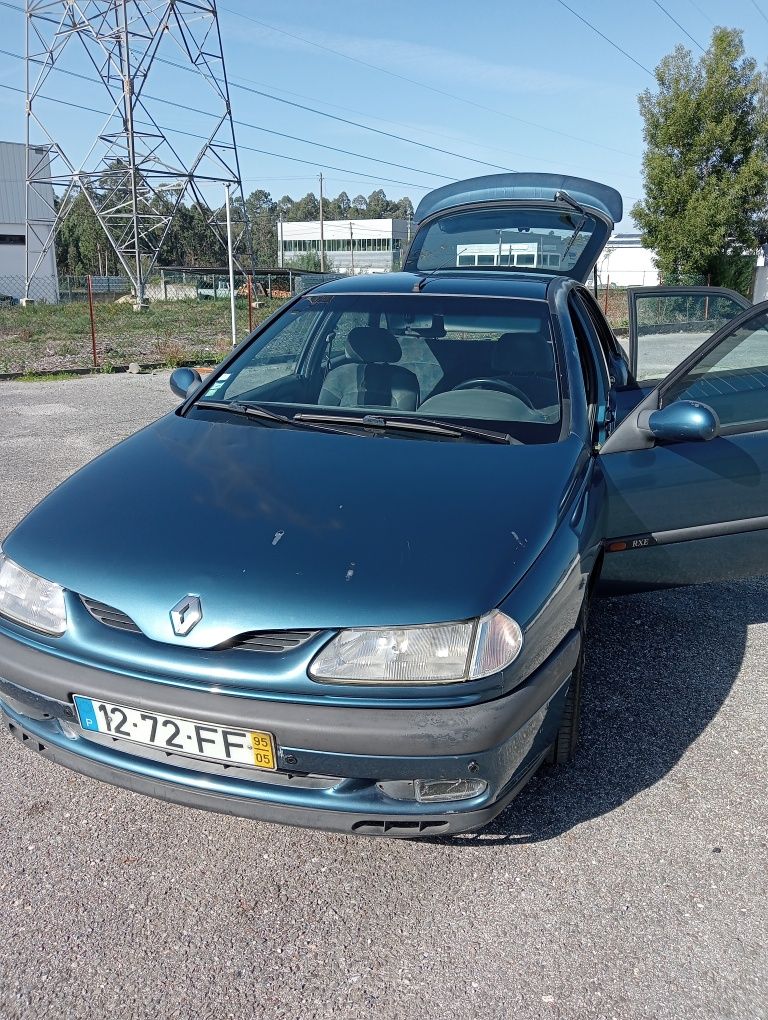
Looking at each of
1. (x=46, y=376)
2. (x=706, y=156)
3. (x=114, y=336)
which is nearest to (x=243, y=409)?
(x=46, y=376)

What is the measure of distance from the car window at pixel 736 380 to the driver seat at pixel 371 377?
103 centimetres

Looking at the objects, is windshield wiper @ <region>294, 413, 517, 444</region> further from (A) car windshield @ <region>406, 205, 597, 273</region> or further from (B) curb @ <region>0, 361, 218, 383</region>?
(B) curb @ <region>0, 361, 218, 383</region>

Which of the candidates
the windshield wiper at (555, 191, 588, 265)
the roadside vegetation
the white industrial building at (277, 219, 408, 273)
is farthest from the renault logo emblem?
the white industrial building at (277, 219, 408, 273)

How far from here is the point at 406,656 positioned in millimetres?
1952

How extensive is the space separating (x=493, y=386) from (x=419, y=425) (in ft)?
1.46

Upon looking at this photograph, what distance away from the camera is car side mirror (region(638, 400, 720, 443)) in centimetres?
296

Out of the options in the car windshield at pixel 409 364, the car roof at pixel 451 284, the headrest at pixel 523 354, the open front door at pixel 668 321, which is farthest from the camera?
the open front door at pixel 668 321

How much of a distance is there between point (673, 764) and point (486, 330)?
1740 mm

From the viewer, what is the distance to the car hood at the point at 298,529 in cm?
200

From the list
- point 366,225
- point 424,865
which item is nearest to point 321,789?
point 424,865

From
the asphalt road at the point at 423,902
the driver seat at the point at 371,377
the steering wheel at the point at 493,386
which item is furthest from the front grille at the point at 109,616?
the steering wheel at the point at 493,386

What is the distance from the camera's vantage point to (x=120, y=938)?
80.7 inches

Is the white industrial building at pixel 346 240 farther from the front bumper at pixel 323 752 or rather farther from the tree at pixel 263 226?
the front bumper at pixel 323 752

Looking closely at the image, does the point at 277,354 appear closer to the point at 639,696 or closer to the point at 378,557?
the point at 378,557
